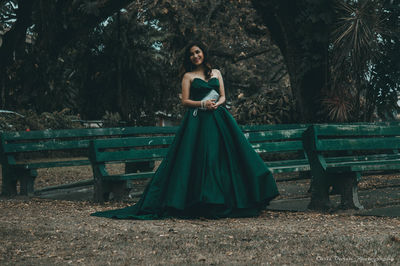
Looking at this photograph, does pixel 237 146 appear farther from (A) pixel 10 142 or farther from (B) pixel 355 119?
(B) pixel 355 119

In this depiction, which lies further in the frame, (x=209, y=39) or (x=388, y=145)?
(x=209, y=39)

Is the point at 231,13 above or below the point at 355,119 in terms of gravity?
above

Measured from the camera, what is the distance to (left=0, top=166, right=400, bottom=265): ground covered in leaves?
13.5 feet

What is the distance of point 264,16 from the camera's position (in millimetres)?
12953

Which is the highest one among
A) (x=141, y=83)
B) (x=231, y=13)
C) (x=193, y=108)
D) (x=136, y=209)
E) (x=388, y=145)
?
(x=231, y=13)

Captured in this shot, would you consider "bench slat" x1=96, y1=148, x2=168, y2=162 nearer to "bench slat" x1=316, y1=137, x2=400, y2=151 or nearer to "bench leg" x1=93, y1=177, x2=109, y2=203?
"bench leg" x1=93, y1=177, x2=109, y2=203

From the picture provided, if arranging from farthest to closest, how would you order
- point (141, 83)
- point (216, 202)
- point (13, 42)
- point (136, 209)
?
point (141, 83)
point (13, 42)
point (136, 209)
point (216, 202)

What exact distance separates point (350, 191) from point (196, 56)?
2.29m

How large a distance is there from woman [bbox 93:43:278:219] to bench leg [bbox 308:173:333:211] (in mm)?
705

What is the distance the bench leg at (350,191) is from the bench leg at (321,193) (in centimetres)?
19

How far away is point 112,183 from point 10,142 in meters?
2.06

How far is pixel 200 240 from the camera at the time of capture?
4797 millimetres

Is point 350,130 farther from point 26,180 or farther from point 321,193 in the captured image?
point 26,180

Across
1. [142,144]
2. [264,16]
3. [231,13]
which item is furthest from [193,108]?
[231,13]
